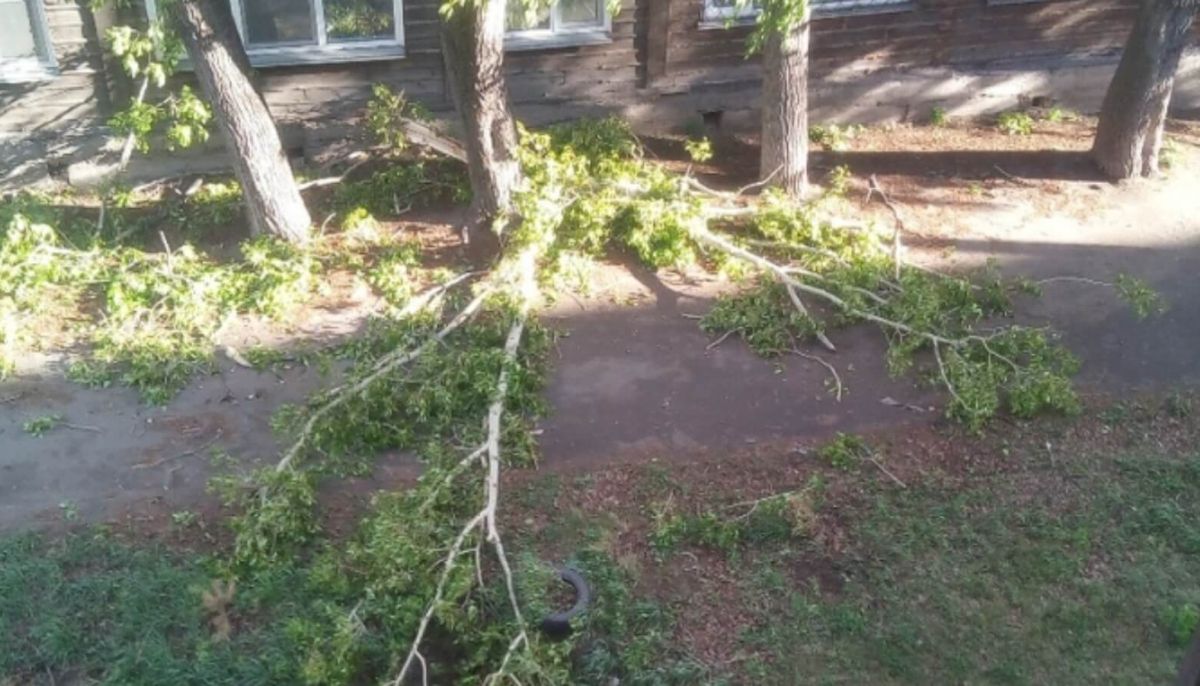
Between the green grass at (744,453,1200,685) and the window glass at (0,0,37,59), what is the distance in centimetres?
772

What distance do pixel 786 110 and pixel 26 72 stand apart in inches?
248

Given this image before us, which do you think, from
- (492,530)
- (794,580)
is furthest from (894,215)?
(492,530)

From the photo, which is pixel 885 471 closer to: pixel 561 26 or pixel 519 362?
pixel 519 362

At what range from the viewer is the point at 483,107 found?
8.62 metres

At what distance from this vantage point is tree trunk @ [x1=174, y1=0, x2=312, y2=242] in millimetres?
8281

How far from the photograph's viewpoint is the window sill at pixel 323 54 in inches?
394

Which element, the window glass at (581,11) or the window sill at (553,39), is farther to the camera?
the window glass at (581,11)

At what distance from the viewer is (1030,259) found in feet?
29.7

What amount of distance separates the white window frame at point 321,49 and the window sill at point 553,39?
3.29 feet

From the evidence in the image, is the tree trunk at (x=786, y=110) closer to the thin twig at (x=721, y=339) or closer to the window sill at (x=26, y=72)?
the thin twig at (x=721, y=339)

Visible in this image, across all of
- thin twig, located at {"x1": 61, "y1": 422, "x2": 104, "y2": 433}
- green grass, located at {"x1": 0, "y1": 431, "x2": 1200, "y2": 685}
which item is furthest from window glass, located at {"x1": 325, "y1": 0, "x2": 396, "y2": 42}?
green grass, located at {"x1": 0, "y1": 431, "x2": 1200, "y2": 685}

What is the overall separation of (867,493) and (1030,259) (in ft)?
11.8

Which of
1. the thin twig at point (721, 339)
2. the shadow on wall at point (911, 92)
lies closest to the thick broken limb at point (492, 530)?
the thin twig at point (721, 339)

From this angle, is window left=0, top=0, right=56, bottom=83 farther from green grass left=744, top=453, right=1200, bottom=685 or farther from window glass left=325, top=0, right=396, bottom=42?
green grass left=744, top=453, right=1200, bottom=685
